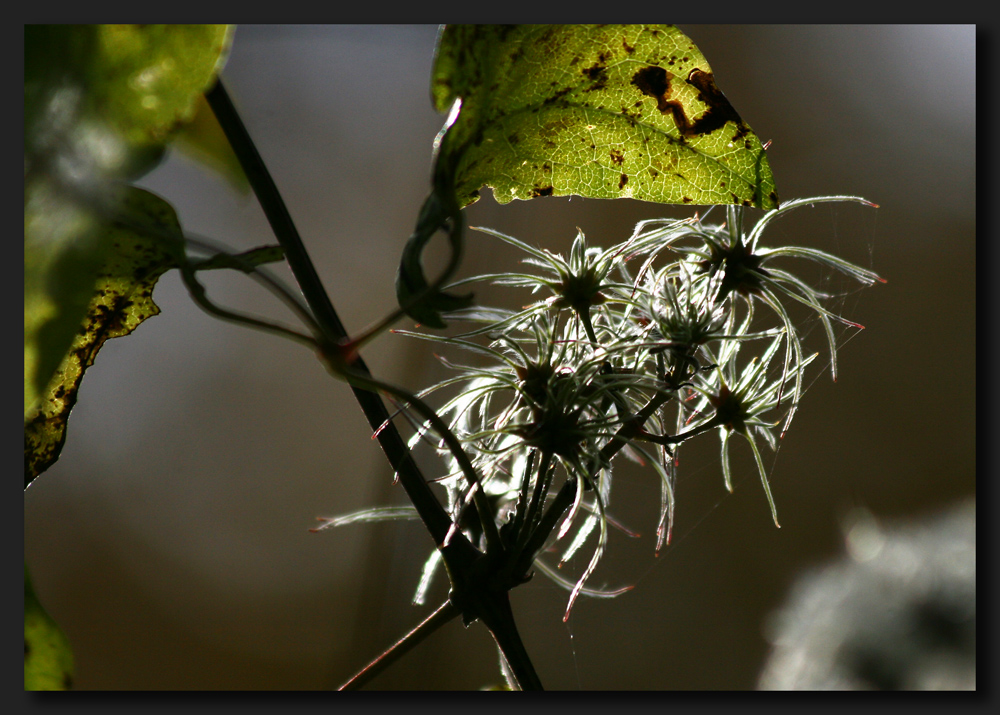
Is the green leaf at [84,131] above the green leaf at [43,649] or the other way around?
above

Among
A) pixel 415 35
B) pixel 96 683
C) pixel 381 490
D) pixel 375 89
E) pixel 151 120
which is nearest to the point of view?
pixel 151 120

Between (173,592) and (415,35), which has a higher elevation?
(415,35)

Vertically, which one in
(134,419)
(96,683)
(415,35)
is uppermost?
(415,35)

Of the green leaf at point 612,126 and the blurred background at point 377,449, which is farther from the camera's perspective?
the blurred background at point 377,449

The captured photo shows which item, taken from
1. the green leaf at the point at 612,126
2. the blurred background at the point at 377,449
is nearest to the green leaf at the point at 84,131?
the green leaf at the point at 612,126

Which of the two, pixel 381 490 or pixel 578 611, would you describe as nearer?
pixel 578 611

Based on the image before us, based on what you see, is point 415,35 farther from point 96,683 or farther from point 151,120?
point 96,683

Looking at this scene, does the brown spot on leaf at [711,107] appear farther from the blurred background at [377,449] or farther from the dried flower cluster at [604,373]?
→ the blurred background at [377,449]
